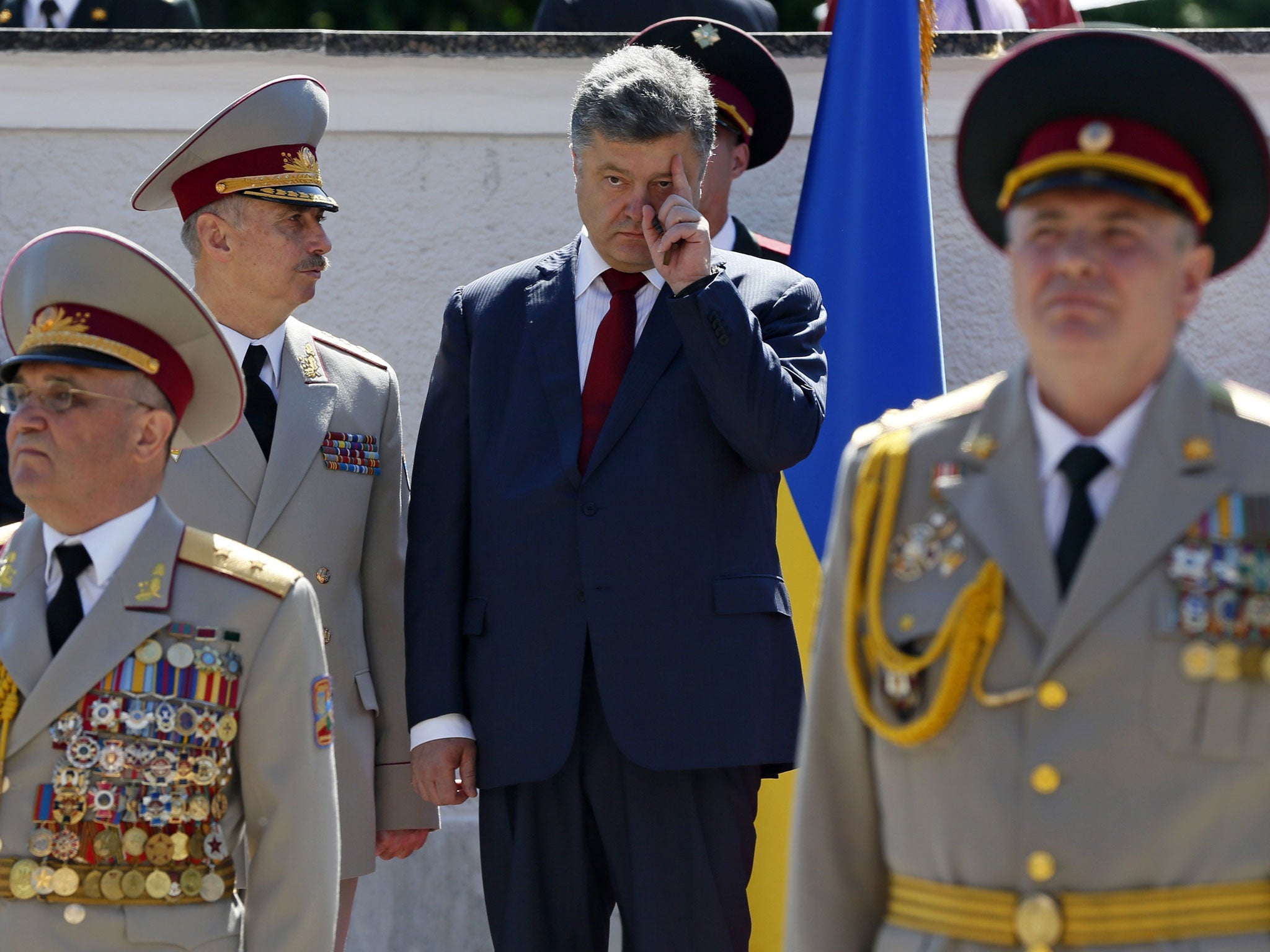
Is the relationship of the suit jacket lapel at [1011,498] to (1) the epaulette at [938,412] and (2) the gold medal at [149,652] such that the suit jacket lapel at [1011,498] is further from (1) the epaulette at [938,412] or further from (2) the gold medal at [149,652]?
(2) the gold medal at [149,652]

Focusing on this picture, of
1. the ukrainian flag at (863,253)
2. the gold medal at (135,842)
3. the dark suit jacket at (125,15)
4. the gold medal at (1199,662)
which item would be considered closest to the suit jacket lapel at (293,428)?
the gold medal at (135,842)

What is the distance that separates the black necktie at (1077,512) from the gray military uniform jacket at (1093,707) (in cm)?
3

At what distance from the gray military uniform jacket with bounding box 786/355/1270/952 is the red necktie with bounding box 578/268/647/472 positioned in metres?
1.23

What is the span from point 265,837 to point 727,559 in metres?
1.06

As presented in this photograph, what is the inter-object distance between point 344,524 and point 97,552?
98cm

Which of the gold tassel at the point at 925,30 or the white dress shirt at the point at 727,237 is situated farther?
the gold tassel at the point at 925,30

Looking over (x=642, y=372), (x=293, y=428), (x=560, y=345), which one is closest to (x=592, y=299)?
(x=560, y=345)

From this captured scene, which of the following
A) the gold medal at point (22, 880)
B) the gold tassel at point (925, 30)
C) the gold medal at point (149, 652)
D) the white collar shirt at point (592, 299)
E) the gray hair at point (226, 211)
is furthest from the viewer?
the gold tassel at point (925, 30)

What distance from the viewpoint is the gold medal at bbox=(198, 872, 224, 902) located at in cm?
280

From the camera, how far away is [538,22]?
19.1 ft

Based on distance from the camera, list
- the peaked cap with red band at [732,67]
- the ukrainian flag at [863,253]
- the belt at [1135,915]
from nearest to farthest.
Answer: the belt at [1135,915], the ukrainian flag at [863,253], the peaked cap with red band at [732,67]

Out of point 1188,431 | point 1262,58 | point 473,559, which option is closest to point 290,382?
point 473,559

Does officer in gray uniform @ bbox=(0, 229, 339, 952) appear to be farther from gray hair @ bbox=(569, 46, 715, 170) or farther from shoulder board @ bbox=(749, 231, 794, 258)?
shoulder board @ bbox=(749, 231, 794, 258)

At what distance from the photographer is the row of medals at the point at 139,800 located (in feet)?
9.02
